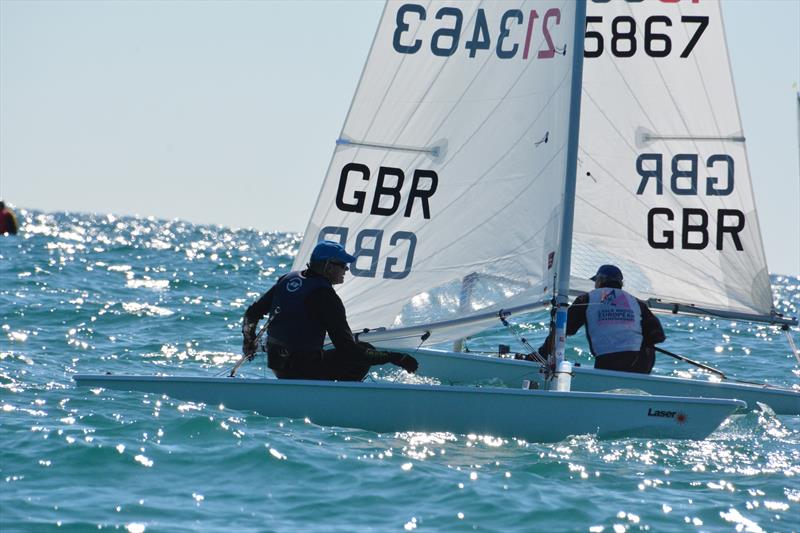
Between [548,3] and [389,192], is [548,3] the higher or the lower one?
the higher one

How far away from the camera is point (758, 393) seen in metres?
9.20

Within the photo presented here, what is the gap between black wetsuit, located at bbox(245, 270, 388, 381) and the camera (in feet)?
24.7

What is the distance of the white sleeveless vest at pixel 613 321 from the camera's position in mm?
8898

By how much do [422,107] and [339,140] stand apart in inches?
25.2

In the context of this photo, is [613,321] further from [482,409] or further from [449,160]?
[482,409]

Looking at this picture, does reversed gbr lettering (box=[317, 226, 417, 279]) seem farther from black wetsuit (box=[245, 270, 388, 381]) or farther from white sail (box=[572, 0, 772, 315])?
white sail (box=[572, 0, 772, 315])

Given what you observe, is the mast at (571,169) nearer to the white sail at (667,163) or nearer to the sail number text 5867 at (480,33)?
the sail number text 5867 at (480,33)

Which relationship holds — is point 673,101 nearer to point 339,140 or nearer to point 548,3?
point 548,3

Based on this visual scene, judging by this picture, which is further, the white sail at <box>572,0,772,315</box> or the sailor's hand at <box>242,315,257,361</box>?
the white sail at <box>572,0,772,315</box>

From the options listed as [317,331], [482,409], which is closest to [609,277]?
[482,409]

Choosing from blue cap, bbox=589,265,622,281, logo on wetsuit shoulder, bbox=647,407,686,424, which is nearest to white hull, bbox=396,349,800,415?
blue cap, bbox=589,265,622,281

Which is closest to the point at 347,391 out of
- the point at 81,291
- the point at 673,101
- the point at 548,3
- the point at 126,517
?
the point at 126,517

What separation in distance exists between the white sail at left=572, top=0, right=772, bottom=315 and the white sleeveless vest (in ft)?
3.51

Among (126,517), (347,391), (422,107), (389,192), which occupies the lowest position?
(126,517)
